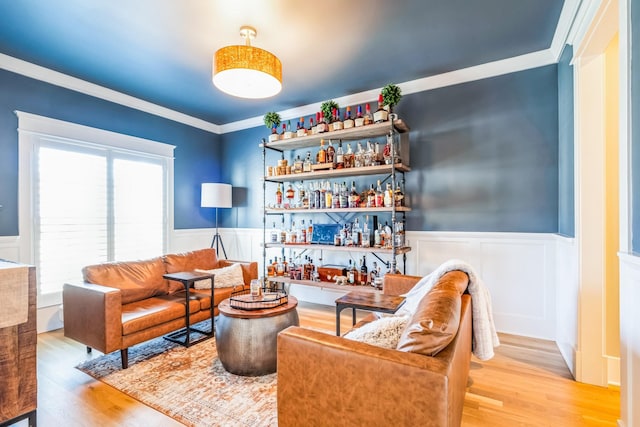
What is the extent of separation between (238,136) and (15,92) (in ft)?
8.98

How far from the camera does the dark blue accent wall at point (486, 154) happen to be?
3.06m

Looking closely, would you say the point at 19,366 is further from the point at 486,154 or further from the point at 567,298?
the point at 486,154

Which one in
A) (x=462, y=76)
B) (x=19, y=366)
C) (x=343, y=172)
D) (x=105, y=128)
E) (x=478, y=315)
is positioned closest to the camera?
(x=19, y=366)

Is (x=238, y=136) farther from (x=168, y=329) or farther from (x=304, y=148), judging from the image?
(x=168, y=329)

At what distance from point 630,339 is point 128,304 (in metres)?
3.69

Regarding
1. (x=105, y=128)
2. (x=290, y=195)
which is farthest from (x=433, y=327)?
(x=105, y=128)

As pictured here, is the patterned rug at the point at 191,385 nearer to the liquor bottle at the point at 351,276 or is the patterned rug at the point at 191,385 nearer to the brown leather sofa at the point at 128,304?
the brown leather sofa at the point at 128,304

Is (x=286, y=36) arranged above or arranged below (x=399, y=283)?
above

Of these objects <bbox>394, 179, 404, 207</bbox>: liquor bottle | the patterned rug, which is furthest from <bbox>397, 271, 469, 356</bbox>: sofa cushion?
<bbox>394, 179, 404, 207</bbox>: liquor bottle

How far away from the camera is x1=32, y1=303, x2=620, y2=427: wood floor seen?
1887 mm

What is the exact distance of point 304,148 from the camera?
4523 mm

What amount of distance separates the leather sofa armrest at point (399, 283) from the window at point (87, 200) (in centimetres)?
348

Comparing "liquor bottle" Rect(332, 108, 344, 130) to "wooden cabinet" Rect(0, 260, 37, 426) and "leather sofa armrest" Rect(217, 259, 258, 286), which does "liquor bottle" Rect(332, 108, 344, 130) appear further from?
"wooden cabinet" Rect(0, 260, 37, 426)

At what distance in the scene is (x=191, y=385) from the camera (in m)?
2.27
